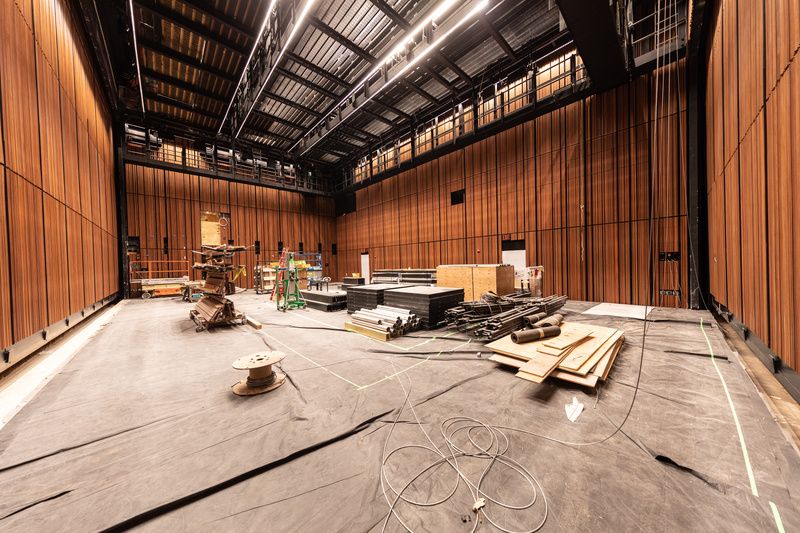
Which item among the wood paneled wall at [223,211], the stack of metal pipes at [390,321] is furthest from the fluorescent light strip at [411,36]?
the wood paneled wall at [223,211]

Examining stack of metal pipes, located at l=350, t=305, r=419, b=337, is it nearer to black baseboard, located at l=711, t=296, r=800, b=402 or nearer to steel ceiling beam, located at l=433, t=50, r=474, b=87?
black baseboard, located at l=711, t=296, r=800, b=402

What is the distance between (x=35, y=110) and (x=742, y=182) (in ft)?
34.6

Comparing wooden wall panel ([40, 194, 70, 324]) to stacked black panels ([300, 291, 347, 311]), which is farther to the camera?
stacked black panels ([300, 291, 347, 311])

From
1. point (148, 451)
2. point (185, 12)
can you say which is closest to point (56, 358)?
point (148, 451)

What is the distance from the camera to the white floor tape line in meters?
2.42

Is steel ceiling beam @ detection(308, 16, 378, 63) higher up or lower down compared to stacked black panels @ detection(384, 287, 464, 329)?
higher up

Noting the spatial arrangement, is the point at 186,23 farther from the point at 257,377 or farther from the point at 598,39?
the point at 598,39

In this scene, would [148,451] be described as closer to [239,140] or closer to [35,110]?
[35,110]

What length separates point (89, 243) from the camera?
6465mm

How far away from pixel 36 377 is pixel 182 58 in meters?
9.97

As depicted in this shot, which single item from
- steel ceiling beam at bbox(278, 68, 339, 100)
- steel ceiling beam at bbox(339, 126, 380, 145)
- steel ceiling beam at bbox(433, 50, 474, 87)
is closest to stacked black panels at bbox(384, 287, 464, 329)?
steel ceiling beam at bbox(433, 50, 474, 87)

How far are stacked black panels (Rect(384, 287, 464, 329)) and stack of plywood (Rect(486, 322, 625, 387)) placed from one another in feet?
5.42

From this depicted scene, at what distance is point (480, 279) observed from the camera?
6.76 m

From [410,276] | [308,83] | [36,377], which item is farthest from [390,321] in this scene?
[308,83]
